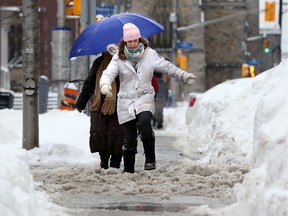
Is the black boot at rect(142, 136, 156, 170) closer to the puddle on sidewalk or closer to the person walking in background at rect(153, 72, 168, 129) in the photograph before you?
the puddle on sidewalk

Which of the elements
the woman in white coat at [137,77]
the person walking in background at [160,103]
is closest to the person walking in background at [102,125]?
the woman in white coat at [137,77]

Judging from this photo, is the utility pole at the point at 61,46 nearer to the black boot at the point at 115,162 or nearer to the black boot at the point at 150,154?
the black boot at the point at 115,162

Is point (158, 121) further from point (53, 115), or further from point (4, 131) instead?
point (4, 131)

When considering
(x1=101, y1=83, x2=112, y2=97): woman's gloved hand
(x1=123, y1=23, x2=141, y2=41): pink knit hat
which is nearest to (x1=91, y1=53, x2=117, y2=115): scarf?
(x1=123, y1=23, x2=141, y2=41): pink knit hat

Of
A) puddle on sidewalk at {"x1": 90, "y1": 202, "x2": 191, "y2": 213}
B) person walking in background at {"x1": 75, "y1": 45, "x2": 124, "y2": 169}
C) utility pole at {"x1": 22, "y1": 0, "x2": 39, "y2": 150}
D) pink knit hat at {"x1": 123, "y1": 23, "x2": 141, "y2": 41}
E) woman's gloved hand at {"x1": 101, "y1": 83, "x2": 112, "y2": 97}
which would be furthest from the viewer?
utility pole at {"x1": 22, "y1": 0, "x2": 39, "y2": 150}

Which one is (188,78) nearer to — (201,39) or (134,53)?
(134,53)

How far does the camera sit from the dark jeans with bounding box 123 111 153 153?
1117 centimetres

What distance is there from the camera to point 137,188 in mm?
9859

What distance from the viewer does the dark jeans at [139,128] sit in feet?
36.7

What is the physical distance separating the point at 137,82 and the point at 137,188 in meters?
1.64

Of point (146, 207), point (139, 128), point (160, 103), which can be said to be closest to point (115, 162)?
point (139, 128)

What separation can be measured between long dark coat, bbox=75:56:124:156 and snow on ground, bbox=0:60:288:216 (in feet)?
1.05

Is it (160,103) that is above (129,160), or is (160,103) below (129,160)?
below

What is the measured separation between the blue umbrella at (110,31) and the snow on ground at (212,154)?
142 centimetres
